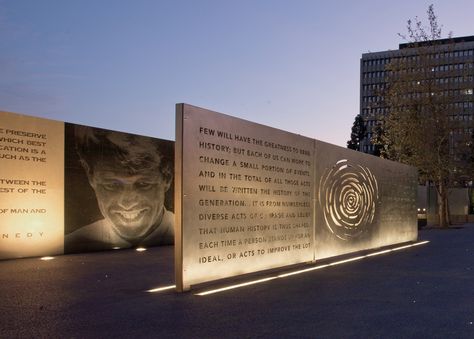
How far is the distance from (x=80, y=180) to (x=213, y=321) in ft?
31.2

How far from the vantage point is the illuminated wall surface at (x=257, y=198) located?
8.48 metres

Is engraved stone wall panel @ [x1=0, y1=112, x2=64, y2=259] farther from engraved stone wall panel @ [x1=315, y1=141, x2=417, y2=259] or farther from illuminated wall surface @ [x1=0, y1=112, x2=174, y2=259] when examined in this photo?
engraved stone wall panel @ [x1=315, y1=141, x2=417, y2=259]

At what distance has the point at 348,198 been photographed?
14477mm

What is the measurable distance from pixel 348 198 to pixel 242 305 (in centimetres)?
797

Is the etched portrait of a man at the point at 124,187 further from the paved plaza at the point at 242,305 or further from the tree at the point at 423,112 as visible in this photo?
the tree at the point at 423,112

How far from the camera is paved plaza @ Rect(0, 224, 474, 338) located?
18.5ft

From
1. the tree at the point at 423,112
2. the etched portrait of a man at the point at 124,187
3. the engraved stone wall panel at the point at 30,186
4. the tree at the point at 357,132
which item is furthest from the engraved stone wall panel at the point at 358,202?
the tree at the point at 357,132

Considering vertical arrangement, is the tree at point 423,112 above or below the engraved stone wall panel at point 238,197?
above

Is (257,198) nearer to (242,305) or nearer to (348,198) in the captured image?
(242,305)

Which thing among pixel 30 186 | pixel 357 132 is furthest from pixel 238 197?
pixel 357 132

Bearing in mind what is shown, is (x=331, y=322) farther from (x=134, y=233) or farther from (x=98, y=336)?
(x=134, y=233)

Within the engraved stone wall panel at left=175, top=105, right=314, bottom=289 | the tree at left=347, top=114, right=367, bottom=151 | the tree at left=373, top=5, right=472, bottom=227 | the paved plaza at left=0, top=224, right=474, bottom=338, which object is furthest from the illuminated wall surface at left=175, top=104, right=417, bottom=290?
the tree at left=347, top=114, right=367, bottom=151


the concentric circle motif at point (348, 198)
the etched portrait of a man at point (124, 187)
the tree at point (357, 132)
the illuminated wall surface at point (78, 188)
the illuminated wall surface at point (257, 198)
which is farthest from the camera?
the tree at point (357, 132)

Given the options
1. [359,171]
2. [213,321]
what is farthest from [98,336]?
[359,171]
